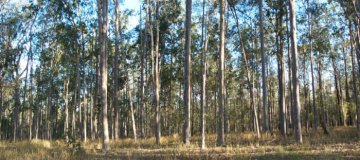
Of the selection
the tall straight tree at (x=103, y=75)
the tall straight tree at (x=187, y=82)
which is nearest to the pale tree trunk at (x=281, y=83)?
the tall straight tree at (x=187, y=82)

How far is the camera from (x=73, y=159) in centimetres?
1091

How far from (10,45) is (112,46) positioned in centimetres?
1007

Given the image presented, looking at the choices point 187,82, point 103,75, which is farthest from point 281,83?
point 103,75

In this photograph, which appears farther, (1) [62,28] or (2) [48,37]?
(2) [48,37]

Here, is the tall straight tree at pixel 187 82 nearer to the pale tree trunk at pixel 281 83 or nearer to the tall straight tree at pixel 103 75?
the tall straight tree at pixel 103 75

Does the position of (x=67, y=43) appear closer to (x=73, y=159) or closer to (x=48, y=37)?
(x=48, y=37)

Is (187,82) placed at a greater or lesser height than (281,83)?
lesser

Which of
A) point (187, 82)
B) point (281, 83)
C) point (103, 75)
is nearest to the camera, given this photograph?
point (187, 82)

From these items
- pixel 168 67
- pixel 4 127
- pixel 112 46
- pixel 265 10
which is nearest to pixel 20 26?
pixel 112 46

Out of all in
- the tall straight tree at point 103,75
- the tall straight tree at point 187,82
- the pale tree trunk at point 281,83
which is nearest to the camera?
the tall straight tree at point 187,82

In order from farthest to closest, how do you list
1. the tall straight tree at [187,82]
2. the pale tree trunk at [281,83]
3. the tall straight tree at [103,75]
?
the pale tree trunk at [281,83] → the tall straight tree at [103,75] → the tall straight tree at [187,82]

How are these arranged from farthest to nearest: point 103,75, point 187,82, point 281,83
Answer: point 281,83
point 103,75
point 187,82

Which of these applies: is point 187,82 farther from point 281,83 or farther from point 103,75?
point 281,83

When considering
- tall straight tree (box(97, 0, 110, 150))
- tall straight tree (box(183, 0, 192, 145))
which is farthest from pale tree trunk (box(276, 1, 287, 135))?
tall straight tree (box(97, 0, 110, 150))
